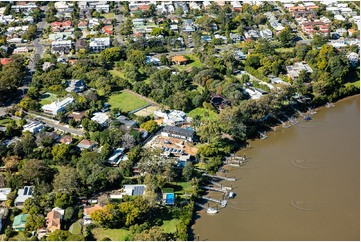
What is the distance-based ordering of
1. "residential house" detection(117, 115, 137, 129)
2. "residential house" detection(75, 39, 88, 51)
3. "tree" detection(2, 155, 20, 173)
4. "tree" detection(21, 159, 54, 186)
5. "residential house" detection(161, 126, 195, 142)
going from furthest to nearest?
"residential house" detection(75, 39, 88, 51) → "residential house" detection(117, 115, 137, 129) → "residential house" detection(161, 126, 195, 142) → "tree" detection(2, 155, 20, 173) → "tree" detection(21, 159, 54, 186)

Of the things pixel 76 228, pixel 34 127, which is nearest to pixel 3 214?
pixel 76 228

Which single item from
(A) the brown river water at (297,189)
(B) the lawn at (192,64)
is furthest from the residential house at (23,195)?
(B) the lawn at (192,64)

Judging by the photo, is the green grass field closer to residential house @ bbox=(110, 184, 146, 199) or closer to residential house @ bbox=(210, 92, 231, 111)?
residential house @ bbox=(110, 184, 146, 199)

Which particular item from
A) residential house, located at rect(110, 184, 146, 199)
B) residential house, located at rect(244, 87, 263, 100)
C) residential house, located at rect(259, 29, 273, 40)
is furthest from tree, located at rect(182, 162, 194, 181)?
residential house, located at rect(259, 29, 273, 40)

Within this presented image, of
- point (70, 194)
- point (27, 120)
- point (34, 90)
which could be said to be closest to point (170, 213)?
point (70, 194)

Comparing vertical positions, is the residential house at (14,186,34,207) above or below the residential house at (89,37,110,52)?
below

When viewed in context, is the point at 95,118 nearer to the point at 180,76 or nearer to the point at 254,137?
the point at 180,76

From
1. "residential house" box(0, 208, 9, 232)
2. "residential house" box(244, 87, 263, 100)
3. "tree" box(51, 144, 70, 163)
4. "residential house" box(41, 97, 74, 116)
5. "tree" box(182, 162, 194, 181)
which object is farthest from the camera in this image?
"residential house" box(244, 87, 263, 100)
